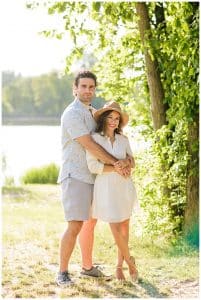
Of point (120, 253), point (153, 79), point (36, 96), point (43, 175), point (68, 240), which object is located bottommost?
point (43, 175)

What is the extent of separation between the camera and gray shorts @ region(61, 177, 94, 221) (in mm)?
4645

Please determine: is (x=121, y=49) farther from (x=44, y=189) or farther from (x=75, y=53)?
(x=44, y=189)

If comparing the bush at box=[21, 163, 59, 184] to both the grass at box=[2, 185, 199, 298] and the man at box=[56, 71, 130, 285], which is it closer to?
the grass at box=[2, 185, 199, 298]

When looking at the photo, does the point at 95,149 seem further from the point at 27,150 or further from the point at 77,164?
the point at 27,150

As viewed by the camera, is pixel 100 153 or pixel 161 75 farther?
pixel 161 75

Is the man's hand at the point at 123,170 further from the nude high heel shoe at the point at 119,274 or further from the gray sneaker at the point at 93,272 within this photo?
the gray sneaker at the point at 93,272

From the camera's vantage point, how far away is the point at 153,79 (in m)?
6.57

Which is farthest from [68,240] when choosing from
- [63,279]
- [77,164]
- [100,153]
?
[100,153]

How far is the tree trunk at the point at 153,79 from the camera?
6.51m

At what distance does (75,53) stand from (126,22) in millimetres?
596

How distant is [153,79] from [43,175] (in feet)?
25.1

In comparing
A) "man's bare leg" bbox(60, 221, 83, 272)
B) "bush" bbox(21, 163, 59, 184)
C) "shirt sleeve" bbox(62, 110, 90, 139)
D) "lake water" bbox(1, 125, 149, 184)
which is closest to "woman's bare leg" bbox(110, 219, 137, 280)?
"man's bare leg" bbox(60, 221, 83, 272)

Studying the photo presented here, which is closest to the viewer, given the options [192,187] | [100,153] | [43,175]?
[100,153]

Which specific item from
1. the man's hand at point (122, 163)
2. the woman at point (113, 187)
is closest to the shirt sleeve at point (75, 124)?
the woman at point (113, 187)
